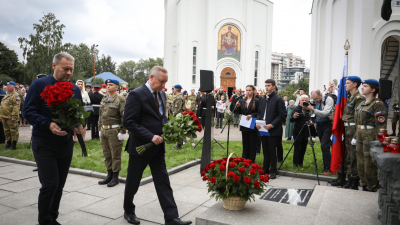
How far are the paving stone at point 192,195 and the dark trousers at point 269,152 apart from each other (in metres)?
2.00

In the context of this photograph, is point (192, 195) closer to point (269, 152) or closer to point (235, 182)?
point (235, 182)

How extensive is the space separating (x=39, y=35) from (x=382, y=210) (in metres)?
46.3

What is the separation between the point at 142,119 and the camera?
385 centimetres

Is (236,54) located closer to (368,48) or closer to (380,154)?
(368,48)

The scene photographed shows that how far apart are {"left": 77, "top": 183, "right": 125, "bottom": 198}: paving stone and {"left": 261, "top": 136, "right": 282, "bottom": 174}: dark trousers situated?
11.4ft

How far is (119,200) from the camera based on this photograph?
503 cm

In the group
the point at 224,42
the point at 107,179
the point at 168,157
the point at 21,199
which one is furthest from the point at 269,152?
the point at 224,42

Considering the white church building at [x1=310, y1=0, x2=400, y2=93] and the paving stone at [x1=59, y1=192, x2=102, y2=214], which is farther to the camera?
the white church building at [x1=310, y1=0, x2=400, y2=93]

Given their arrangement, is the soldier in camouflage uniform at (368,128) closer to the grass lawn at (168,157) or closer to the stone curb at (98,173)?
the grass lawn at (168,157)

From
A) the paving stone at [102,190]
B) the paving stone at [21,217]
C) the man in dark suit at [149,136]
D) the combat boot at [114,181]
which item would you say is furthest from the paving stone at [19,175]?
the man in dark suit at [149,136]

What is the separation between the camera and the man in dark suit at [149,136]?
3.71 metres

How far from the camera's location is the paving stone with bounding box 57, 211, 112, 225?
4070 mm

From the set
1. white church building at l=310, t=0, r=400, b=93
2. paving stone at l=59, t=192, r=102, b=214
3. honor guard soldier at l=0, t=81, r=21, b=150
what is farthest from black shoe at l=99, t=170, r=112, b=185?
white church building at l=310, t=0, r=400, b=93

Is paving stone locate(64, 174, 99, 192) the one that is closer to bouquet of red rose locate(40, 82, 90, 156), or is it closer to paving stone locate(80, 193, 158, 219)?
paving stone locate(80, 193, 158, 219)
